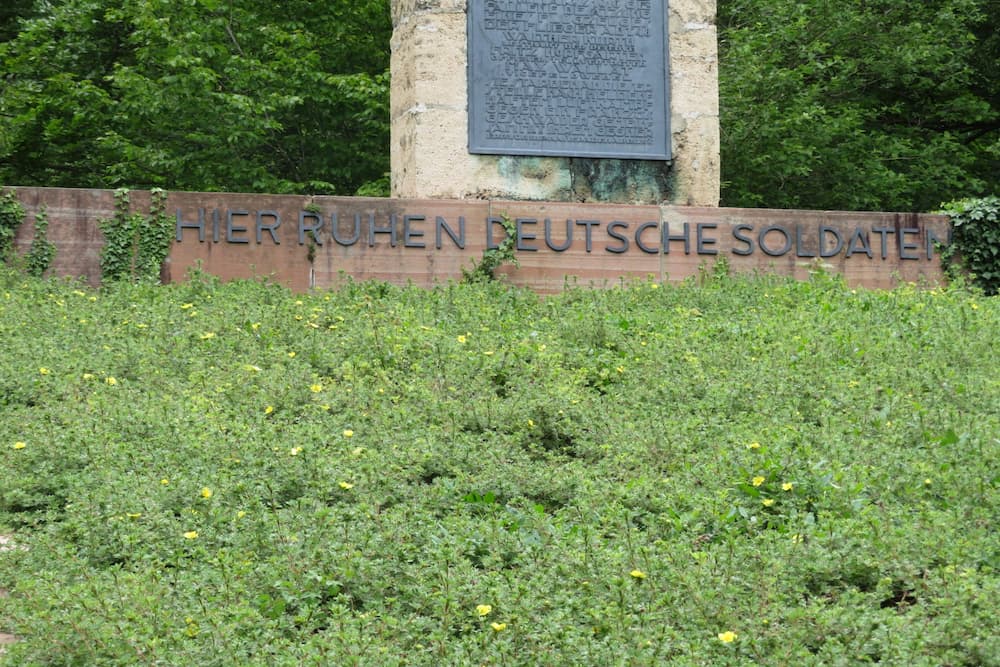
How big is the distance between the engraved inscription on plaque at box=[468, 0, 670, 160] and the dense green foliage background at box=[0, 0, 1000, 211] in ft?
14.8

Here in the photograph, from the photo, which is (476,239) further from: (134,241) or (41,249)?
(41,249)

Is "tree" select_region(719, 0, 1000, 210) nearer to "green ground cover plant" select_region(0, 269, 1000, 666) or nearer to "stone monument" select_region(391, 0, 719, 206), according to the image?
"stone monument" select_region(391, 0, 719, 206)

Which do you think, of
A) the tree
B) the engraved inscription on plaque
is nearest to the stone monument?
the engraved inscription on plaque

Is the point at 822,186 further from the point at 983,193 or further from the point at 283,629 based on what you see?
the point at 283,629

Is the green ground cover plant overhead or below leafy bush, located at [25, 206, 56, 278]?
below

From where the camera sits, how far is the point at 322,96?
16953 millimetres

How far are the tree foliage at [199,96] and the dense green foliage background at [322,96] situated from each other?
0.10 feet

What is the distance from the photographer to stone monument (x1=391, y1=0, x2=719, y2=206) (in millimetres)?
11492

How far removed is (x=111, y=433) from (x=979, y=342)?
16.8 feet

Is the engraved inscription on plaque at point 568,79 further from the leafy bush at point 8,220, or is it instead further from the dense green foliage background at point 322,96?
the dense green foliage background at point 322,96

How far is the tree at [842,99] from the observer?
17.5 meters

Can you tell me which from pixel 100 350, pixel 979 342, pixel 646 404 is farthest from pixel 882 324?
pixel 100 350

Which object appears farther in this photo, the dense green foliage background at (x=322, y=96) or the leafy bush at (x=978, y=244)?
the dense green foliage background at (x=322, y=96)

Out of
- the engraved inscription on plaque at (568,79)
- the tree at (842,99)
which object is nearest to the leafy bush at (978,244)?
the engraved inscription on plaque at (568,79)
